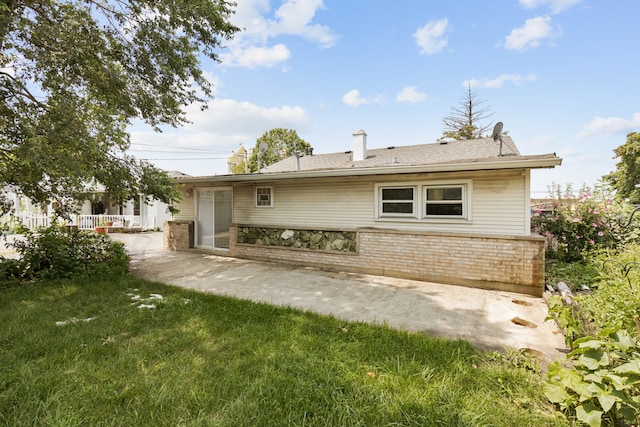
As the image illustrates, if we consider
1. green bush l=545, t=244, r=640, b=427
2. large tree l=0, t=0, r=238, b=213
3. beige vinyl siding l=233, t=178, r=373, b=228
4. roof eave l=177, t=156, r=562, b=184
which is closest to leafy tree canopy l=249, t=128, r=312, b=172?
beige vinyl siding l=233, t=178, r=373, b=228

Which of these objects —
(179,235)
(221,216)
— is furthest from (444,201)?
(179,235)

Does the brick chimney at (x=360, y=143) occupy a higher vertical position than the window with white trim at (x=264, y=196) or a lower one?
higher

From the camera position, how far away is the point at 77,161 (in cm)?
500

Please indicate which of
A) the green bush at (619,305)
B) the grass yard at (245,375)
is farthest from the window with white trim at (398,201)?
the grass yard at (245,375)

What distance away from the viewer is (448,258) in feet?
20.6

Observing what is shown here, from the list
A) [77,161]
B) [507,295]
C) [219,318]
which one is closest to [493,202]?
[507,295]

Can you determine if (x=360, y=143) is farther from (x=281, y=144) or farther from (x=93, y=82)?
(x=281, y=144)

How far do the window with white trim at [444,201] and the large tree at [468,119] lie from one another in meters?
19.4

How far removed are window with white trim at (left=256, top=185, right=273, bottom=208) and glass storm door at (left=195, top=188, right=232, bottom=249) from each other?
124 cm

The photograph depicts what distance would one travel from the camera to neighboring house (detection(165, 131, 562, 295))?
19.1ft

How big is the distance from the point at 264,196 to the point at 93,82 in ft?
16.0

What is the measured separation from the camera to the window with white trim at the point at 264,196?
8992mm

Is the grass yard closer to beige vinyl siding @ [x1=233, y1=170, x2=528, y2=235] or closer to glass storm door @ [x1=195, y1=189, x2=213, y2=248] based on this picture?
beige vinyl siding @ [x1=233, y1=170, x2=528, y2=235]

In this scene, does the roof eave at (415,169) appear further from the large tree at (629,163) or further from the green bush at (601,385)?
the large tree at (629,163)
